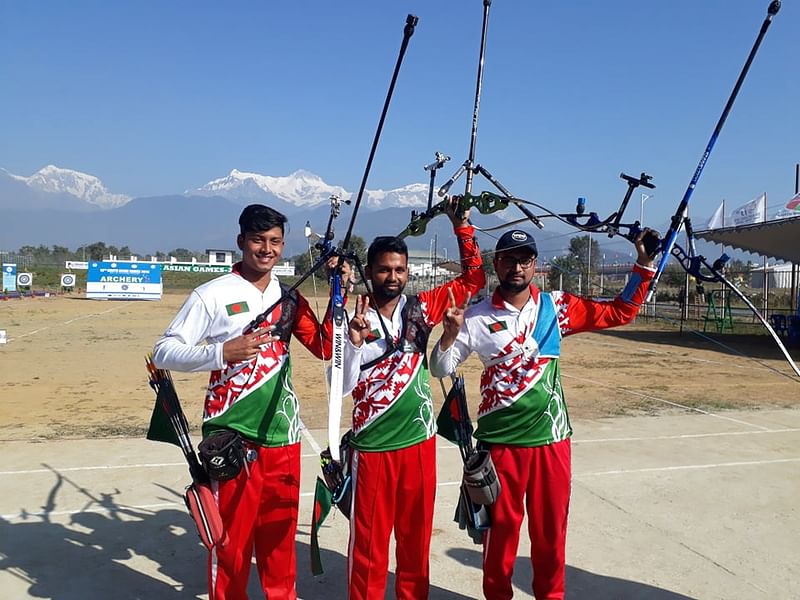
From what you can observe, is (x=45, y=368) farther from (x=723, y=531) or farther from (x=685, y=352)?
(x=685, y=352)

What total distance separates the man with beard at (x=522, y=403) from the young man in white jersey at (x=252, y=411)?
770mm

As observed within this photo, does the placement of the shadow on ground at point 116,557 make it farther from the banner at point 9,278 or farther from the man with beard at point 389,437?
the banner at point 9,278

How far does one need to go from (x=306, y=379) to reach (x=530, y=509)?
9643 mm

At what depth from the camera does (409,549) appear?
298cm

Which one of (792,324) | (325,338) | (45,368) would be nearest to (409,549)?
(325,338)

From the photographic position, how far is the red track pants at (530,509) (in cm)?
309

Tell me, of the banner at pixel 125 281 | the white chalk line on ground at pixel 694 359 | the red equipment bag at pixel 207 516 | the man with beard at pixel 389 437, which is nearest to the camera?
the red equipment bag at pixel 207 516

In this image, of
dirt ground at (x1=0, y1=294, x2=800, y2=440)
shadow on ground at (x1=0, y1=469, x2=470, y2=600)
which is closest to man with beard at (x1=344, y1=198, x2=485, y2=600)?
shadow on ground at (x1=0, y1=469, x2=470, y2=600)

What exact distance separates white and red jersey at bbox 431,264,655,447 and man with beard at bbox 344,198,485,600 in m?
0.21

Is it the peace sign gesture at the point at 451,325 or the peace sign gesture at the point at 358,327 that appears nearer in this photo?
the peace sign gesture at the point at 358,327

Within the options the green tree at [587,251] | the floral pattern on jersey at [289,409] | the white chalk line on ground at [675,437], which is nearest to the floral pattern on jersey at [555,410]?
the floral pattern on jersey at [289,409]

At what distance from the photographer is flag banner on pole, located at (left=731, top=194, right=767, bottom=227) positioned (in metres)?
18.4

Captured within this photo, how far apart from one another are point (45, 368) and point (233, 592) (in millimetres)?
12408

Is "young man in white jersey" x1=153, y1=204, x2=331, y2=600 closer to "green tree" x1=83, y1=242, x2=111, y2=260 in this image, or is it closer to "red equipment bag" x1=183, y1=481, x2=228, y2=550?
"red equipment bag" x1=183, y1=481, x2=228, y2=550
